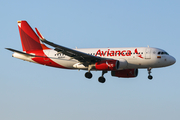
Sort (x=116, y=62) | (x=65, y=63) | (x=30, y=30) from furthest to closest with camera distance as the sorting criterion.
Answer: (x=30, y=30), (x=65, y=63), (x=116, y=62)

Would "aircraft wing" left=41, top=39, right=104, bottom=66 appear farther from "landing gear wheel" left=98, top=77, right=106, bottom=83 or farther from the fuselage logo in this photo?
"landing gear wheel" left=98, top=77, right=106, bottom=83

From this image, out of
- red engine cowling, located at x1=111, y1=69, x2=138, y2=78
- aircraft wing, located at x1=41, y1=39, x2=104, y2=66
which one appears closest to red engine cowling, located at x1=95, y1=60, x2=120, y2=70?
aircraft wing, located at x1=41, y1=39, x2=104, y2=66

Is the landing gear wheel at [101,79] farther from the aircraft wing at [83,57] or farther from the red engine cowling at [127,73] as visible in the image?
the aircraft wing at [83,57]

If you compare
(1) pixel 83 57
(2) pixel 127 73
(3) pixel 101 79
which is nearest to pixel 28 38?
(1) pixel 83 57

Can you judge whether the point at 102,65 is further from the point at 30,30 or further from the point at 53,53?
the point at 30,30

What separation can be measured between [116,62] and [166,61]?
718 centimetres

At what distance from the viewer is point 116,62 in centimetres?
4678

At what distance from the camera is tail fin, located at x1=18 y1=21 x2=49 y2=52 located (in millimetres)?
55156

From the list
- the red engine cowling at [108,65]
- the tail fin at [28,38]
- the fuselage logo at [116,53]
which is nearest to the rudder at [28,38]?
the tail fin at [28,38]

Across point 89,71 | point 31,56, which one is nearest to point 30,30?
point 31,56

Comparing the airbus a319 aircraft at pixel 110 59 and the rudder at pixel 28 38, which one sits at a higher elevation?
the rudder at pixel 28 38

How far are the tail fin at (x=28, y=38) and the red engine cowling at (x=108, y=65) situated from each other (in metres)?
12.3

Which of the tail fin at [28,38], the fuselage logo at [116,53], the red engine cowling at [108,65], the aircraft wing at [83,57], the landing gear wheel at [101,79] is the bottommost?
the landing gear wheel at [101,79]

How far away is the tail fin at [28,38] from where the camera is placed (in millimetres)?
55156
